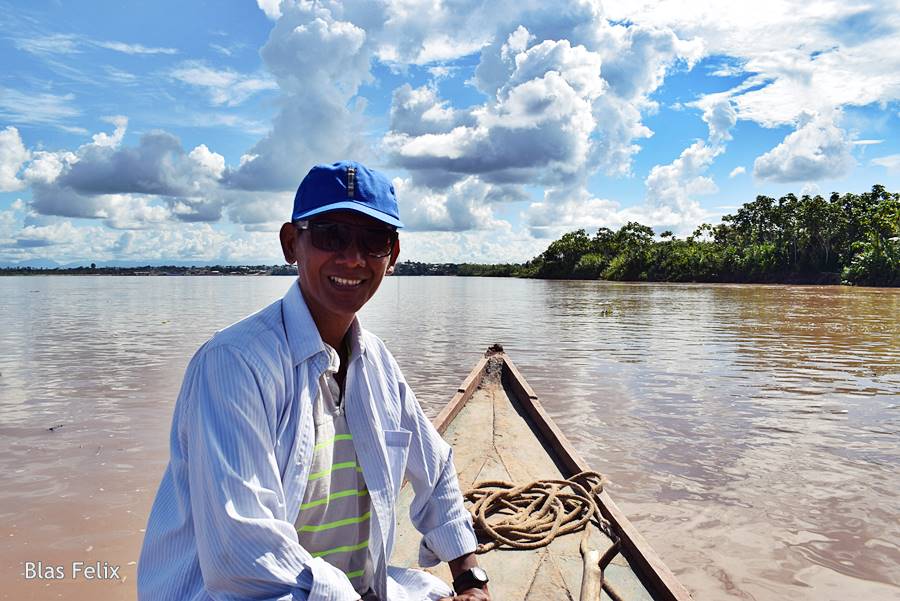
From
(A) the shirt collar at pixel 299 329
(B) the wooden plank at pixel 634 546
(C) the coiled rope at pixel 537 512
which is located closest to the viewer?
(A) the shirt collar at pixel 299 329

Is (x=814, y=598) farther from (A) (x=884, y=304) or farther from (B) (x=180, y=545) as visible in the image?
(A) (x=884, y=304)

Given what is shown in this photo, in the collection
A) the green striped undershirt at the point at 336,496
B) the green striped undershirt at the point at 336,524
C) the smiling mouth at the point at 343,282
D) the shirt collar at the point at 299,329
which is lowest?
the green striped undershirt at the point at 336,524

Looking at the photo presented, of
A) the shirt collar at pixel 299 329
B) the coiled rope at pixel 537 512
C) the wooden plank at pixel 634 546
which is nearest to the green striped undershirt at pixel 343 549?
the shirt collar at pixel 299 329

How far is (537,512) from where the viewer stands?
11.4 ft

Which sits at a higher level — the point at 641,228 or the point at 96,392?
the point at 641,228

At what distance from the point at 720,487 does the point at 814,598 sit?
1.73 metres

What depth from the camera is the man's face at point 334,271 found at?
62.5 inches

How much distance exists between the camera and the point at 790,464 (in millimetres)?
5914

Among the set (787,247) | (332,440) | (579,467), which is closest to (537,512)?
(579,467)

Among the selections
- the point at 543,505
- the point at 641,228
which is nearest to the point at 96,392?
the point at 543,505

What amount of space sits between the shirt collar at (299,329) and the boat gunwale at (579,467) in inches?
80.6

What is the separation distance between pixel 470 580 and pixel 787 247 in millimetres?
52413

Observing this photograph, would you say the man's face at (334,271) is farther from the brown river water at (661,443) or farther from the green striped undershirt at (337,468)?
the brown river water at (661,443)

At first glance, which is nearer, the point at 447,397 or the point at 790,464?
the point at 790,464
